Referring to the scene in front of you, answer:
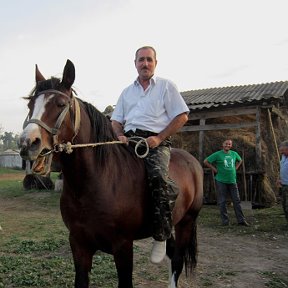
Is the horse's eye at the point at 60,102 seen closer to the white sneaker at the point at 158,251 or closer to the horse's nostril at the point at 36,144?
the horse's nostril at the point at 36,144

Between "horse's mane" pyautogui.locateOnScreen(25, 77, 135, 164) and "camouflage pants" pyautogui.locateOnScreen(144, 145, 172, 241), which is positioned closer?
"horse's mane" pyautogui.locateOnScreen(25, 77, 135, 164)

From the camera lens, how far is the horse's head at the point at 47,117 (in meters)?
2.36

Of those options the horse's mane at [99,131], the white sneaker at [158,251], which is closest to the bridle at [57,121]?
the horse's mane at [99,131]

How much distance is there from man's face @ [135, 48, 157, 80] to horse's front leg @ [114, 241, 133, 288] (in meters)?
1.61

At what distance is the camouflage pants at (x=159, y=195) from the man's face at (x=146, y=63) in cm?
83

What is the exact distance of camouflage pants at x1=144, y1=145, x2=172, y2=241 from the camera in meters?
3.19

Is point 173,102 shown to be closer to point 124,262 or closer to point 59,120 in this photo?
point 59,120

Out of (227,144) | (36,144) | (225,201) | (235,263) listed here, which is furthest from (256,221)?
(36,144)

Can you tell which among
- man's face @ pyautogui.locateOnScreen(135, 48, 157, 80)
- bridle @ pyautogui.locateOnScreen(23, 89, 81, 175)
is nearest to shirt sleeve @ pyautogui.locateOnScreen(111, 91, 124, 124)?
man's face @ pyautogui.locateOnScreen(135, 48, 157, 80)

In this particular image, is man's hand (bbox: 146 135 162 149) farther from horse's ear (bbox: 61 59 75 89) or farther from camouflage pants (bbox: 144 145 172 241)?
horse's ear (bbox: 61 59 75 89)

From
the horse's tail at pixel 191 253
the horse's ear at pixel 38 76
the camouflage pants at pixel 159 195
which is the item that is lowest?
the horse's tail at pixel 191 253

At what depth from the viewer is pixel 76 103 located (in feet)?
9.28

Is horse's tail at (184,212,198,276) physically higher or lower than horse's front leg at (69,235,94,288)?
lower

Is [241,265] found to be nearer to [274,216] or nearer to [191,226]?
[191,226]
